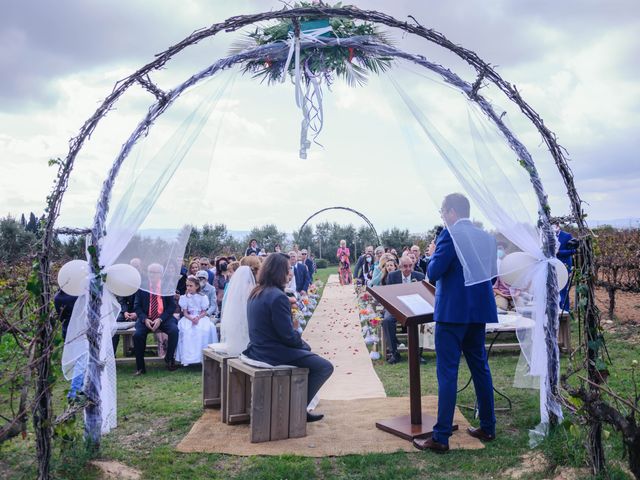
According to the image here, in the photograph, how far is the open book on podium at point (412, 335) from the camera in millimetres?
5277

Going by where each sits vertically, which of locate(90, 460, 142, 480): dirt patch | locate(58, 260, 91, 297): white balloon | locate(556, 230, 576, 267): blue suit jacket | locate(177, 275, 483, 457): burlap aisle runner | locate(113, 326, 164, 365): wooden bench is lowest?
locate(90, 460, 142, 480): dirt patch

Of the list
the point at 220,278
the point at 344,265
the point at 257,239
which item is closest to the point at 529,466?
the point at 220,278

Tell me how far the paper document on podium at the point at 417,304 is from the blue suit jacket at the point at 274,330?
107 cm

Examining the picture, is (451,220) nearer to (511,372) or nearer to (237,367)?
(237,367)

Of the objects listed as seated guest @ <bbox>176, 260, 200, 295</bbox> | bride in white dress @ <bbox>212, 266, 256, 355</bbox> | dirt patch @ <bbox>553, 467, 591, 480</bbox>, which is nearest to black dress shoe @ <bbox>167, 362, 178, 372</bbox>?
seated guest @ <bbox>176, 260, 200, 295</bbox>

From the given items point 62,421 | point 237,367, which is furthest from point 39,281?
point 237,367

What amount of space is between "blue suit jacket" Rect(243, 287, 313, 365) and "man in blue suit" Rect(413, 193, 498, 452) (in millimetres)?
1366

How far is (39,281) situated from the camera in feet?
13.4

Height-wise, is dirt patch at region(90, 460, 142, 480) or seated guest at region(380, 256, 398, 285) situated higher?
seated guest at region(380, 256, 398, 285)

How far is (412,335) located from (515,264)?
1145 millimetres

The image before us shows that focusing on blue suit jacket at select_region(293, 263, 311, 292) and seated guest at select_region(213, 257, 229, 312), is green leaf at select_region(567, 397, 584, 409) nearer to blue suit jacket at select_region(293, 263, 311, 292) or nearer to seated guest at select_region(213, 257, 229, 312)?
seated guest at select_region(213, 257, 229, 312)

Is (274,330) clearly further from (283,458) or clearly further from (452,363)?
(452,363)

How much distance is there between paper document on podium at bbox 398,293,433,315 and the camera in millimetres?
5383

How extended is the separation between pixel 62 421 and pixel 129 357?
5.41 meters
